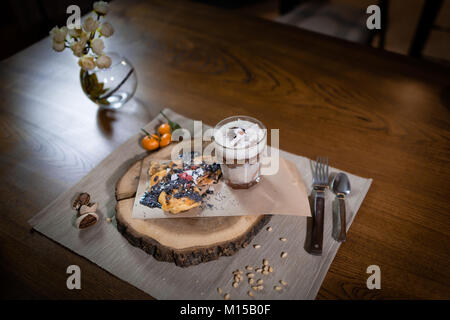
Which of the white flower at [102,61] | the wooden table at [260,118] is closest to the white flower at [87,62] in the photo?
the white flower at [102,61]

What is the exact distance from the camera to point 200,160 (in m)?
1.21

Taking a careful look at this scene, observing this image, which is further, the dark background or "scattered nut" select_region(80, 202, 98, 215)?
the dark background

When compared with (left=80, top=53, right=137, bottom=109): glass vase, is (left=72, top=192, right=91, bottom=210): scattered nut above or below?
below

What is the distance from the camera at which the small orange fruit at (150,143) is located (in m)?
1.30

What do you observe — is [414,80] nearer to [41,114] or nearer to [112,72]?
[112,72]

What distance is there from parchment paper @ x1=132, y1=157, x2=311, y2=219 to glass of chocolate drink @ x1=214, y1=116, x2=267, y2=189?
35 mm

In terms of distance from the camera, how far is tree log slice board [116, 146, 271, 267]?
973 mm

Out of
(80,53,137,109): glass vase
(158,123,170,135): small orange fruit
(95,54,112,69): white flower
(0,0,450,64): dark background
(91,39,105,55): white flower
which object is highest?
(91,39,105,55): white flower

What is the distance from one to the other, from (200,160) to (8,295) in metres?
0.69

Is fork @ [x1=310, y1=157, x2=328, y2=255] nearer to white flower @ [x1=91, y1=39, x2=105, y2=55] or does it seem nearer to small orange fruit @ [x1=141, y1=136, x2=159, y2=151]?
small orange fruit @ [x1=141, y1=136, x2=159, y2=151]

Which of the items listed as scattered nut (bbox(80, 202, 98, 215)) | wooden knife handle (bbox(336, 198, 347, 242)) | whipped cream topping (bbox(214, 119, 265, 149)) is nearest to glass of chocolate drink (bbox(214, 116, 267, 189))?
whipped cream topping (bbox(214, 119, 265, 149))

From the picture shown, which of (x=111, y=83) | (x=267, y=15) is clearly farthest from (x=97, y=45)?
(x=267, y=15)

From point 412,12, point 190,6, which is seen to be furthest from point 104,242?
point 412,12

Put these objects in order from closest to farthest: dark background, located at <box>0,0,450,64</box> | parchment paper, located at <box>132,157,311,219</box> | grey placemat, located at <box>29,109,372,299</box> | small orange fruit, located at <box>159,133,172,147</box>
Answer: grey placemat, located at <box>29,109,372,299</box>, parchment paper, located at <box>132,157,311,219</box>, small orange fruit, located at <box>159,133,172,147</box>, dark background, located at <box>0,0,450,64</box>
